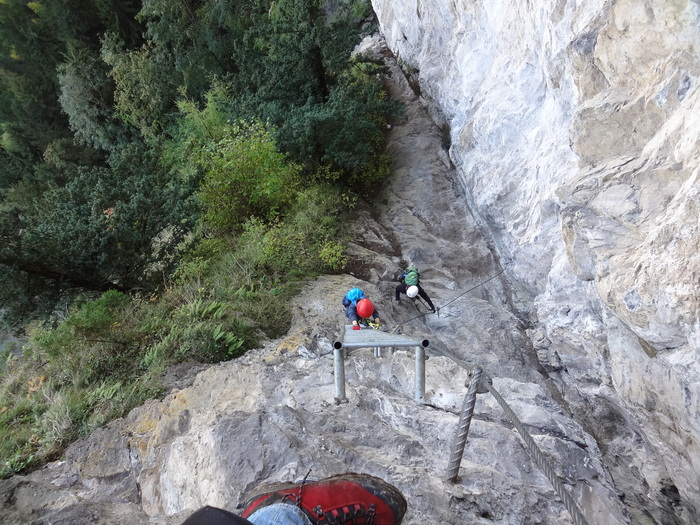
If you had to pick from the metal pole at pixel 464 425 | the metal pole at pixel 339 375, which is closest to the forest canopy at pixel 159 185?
the metal pole at pixel 339 375

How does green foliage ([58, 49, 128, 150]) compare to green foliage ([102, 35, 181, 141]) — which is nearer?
green foliage ([102, 35, 181, 141])

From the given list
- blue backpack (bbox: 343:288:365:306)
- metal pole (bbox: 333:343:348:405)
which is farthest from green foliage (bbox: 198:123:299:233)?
metal pole (bbox: 333:343:348:405)

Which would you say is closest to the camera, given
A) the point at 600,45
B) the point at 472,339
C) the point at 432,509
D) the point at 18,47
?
the point at 432,509

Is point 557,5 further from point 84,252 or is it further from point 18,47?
point 18,47

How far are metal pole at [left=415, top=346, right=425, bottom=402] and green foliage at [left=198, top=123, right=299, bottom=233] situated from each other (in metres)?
7.04

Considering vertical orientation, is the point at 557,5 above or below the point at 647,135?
above

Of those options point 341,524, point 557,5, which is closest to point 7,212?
point 341,524

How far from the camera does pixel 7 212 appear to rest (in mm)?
7508

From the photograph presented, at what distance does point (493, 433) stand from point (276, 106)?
429 inches

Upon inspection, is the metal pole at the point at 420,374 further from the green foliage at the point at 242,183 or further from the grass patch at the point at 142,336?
the green foliage at the point at 242,183

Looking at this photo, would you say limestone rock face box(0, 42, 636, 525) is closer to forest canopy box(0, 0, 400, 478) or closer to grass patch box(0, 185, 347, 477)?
grass patch box(0, 185, 347, 477)

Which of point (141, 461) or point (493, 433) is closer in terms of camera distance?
point (493, 433)

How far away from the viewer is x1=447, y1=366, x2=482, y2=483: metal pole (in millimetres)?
3002

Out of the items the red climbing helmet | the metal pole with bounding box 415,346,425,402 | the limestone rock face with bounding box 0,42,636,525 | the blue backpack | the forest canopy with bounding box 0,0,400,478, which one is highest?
the forest canopy with bounding box 0,0,400,478
